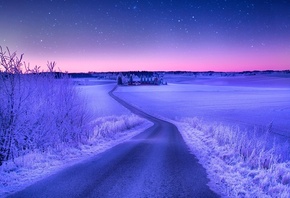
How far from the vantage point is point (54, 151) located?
921cm

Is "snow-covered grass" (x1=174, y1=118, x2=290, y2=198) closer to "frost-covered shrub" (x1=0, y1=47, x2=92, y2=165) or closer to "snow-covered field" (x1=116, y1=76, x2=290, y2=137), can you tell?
"frost-covered shrub" (x1=0, y1=47, x2=92, y2=165)

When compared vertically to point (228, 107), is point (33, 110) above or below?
above

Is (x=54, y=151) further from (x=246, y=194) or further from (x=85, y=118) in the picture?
(x=246, y=194)

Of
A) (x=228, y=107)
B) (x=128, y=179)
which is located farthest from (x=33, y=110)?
(x=228, y=107)

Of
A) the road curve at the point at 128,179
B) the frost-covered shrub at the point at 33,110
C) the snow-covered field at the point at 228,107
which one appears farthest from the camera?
the snow-covered field at the point at 228,107

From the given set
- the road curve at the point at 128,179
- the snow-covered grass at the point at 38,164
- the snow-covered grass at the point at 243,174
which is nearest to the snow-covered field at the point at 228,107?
the snow-covered grass at the point at 243,174

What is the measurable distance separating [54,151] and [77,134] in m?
3.37

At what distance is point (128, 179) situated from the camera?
21.6 feet

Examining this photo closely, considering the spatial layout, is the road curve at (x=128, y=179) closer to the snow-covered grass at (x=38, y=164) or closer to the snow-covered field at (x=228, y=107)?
the snow-covered grass at (x=38, y=164)

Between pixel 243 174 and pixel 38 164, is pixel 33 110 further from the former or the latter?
pixel 243 174

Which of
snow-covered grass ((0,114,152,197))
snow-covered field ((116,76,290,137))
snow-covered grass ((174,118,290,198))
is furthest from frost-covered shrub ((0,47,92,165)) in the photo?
snow-covered field ((116,76,290,137))

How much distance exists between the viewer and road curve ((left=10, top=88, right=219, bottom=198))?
579 centimetres

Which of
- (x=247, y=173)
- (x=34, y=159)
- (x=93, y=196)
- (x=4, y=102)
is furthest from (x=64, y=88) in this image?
(x=247, y=173)

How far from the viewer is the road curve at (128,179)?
579 cm
